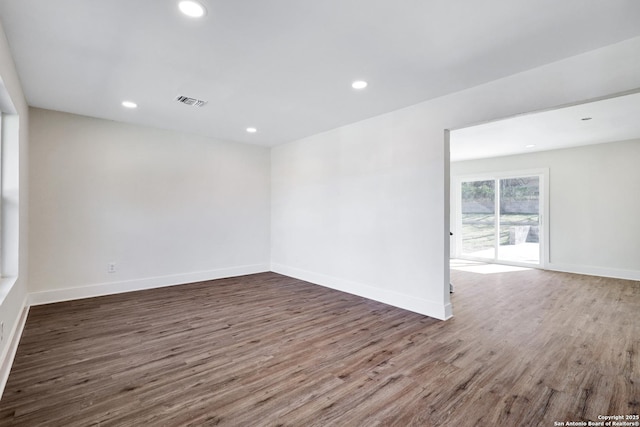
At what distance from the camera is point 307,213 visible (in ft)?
17.4

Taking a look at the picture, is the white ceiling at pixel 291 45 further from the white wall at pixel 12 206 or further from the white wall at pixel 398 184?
the white wall at pixel 12 206

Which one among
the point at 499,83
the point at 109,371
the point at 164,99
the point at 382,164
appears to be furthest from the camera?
the point at 382,164

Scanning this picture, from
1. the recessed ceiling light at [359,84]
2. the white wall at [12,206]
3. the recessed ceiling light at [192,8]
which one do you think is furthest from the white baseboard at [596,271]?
the white wall at [12,206]


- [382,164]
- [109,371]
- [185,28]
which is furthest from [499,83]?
[109,371]

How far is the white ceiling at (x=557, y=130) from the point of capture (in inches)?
147

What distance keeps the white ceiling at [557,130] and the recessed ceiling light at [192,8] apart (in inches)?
136

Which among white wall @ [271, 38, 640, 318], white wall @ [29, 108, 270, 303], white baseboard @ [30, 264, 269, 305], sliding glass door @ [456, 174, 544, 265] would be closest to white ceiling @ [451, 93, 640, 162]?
white wall @ [271, 38, 640, 318]

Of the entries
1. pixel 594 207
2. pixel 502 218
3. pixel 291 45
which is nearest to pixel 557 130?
pixel 594 207

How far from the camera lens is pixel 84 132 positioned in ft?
13.7

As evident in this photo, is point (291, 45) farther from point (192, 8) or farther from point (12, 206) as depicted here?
point (12, 206)

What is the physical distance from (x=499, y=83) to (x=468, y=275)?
12.9 feet

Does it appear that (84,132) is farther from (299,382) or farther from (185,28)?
(299,382)

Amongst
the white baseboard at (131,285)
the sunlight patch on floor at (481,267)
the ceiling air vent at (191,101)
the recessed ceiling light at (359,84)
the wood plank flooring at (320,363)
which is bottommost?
the wood plank flooring at (320,363)

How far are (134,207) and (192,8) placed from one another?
3.58 meters
